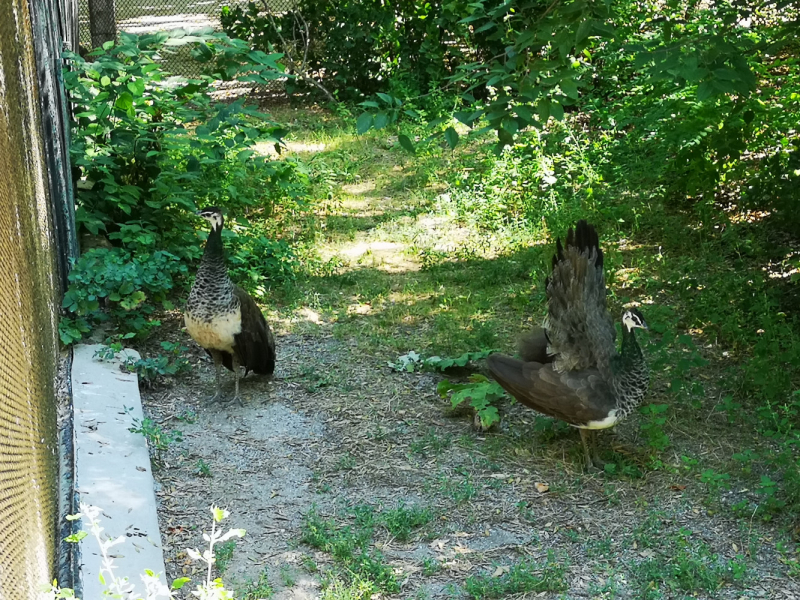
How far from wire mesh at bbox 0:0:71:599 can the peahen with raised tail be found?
97.0 inches

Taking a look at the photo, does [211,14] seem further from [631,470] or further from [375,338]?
[631,470]

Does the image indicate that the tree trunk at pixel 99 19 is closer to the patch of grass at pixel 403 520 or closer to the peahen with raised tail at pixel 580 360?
the peahen with raised tail at pixel 580 360

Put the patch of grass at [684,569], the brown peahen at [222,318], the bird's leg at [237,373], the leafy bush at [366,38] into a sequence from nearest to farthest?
the patch of grass at [684,569] < the brown peahen at [222,318] < the bird's leg at [237,373] < the leafy bush at [366,38]

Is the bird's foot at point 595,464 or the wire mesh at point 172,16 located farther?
the wire mesh at point 172,16

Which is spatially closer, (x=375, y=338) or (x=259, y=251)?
(x=375, y=338)

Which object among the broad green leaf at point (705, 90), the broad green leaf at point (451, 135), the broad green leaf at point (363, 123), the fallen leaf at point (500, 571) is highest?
the broad green leaf at point (705, 90)

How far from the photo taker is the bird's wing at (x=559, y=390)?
4859 mm

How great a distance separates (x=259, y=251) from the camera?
752 centimetres

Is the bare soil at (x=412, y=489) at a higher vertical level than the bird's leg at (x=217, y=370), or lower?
lower

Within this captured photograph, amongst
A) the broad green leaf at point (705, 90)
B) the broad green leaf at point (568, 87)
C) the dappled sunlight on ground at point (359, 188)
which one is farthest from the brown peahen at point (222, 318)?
the dappled sunlight on ground at point (359, 188)

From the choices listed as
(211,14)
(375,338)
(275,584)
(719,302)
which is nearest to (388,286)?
(375,338)

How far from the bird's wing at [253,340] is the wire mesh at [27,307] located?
1.10 metres

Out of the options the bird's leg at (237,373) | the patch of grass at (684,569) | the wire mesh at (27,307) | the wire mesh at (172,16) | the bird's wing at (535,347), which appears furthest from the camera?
the wire mesh at (172,16)

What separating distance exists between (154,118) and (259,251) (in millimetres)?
1479
